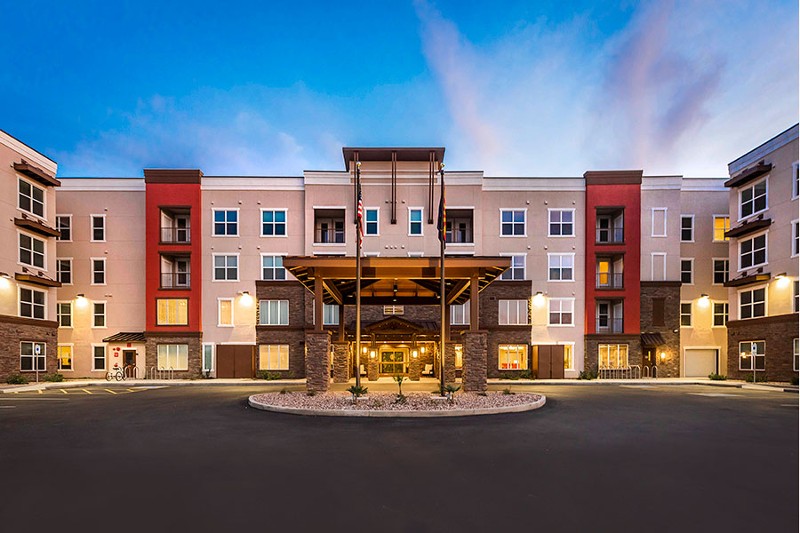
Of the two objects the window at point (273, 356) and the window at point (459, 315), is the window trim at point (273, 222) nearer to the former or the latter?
the window at point (273, 356)

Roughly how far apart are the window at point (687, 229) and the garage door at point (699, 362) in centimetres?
860

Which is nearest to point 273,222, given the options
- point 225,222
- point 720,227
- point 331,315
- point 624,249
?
point 225,222

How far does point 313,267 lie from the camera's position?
18.0 m

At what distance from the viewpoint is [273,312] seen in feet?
101

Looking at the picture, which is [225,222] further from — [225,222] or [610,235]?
[610,235]

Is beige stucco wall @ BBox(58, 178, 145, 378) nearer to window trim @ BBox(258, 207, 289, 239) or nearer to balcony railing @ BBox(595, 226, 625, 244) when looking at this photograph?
window trim @ BBox(258, 207, 289, 239)

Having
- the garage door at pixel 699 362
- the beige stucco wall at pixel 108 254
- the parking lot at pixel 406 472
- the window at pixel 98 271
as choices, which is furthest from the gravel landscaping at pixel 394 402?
the garage door at pixel 699 362

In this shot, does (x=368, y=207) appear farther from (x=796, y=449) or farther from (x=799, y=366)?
(x=799, y=366)

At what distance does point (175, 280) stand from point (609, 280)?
32527 mm

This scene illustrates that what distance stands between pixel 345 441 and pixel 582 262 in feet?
85.3

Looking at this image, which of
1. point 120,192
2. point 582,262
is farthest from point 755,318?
point 120,192

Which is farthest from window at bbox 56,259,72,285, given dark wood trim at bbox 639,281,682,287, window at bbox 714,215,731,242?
window at bbox 714,215,731,242

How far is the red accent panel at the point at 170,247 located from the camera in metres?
30.5

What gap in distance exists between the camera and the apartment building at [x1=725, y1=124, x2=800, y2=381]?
2595cm
